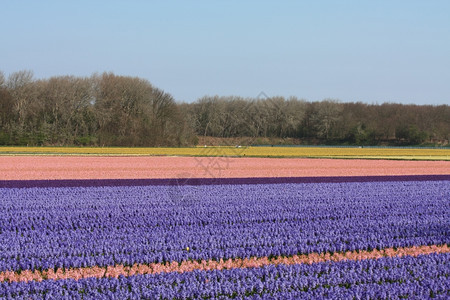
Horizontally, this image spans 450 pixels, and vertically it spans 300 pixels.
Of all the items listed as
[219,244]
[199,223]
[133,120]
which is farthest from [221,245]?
[133,120]

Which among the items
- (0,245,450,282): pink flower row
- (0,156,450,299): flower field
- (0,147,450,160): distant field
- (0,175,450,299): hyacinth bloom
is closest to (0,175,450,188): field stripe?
(0,156,450,299): flower field

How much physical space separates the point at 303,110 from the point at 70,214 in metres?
99.2

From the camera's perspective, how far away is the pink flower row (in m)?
8.34

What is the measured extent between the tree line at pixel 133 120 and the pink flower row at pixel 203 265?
1859 inches

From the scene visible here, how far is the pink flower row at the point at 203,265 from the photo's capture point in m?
8.34

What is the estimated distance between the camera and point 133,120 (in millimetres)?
76062

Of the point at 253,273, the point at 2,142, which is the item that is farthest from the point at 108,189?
the point at 2,142

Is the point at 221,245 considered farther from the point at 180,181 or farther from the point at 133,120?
the point at 133,120

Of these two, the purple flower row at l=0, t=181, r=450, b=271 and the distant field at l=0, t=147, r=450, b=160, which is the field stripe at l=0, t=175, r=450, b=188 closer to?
the purple flower row at l=0, t=181, r=450, b=271

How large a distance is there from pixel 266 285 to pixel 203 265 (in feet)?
4.85

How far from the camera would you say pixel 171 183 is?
23.2 m

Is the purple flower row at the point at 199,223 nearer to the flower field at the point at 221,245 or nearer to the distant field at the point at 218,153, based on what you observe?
the flower field at the point at 221,245

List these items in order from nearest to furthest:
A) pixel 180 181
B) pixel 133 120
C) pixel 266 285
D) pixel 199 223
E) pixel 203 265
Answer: pixel 266 285
pixel 203 265
pixel 199 223
pixel 180 181
pixel 133 120

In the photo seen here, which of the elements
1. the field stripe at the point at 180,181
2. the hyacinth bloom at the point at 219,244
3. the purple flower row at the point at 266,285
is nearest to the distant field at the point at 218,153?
the field stripe at the point at 180,181
